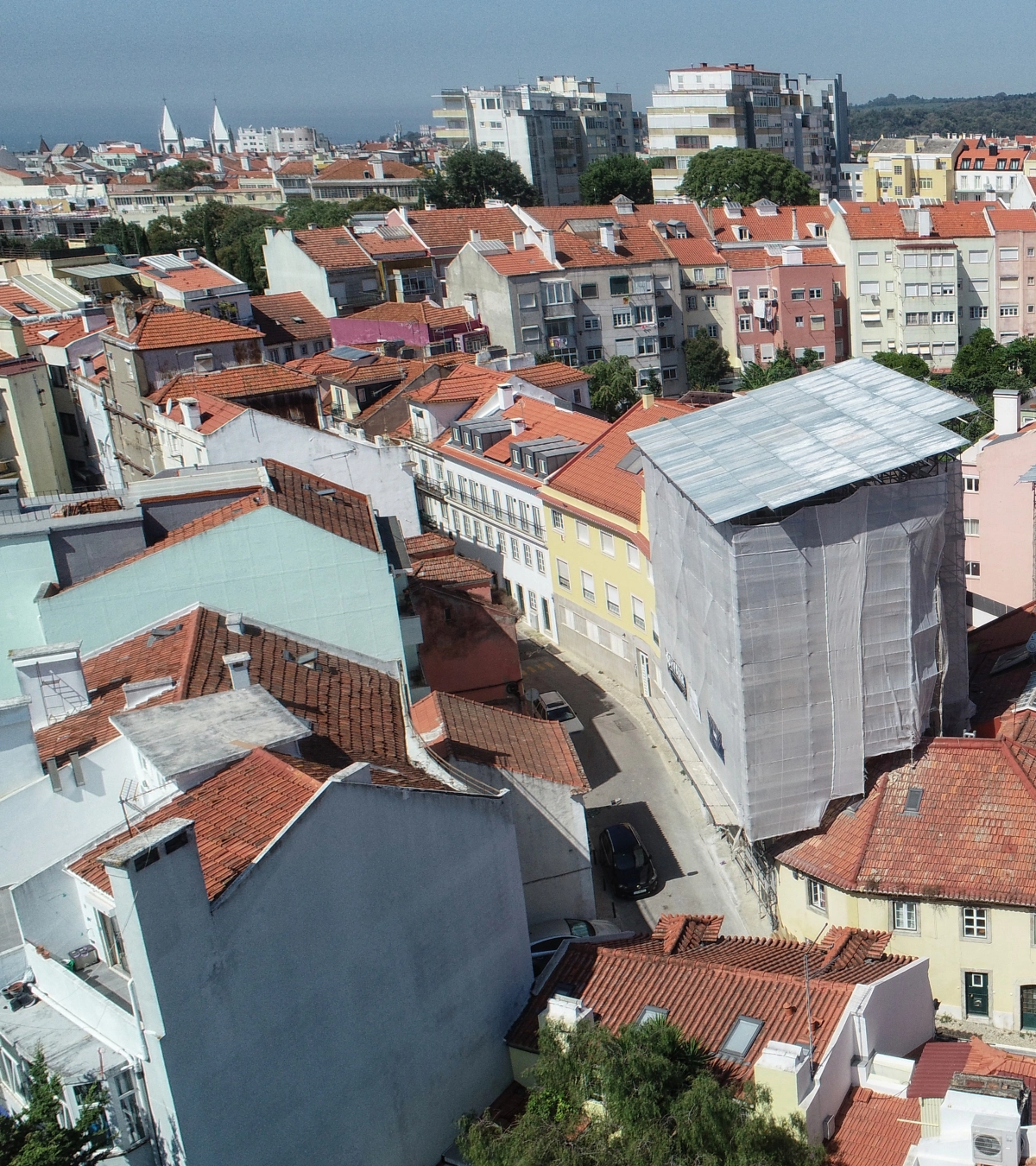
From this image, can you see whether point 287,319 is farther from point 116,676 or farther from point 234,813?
point 234,813

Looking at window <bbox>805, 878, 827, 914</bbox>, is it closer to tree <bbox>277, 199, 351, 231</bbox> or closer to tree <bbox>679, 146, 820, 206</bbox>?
tree <bbox>277, 199, 351, 231</bbox>

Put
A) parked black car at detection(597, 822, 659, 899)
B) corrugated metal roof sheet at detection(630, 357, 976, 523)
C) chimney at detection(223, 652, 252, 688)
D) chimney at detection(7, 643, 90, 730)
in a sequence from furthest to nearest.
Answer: parked black car at detection(597, 822, 659, 899), corrugated metal roof sheet at detection(630, 357, 976, 523), chimney at detection(7, 643, 90, 730), chimney at detection(223, 652, 252, 688)

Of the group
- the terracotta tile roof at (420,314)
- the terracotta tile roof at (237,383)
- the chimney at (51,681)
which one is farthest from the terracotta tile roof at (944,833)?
the terracotta tile roof at (420,314)

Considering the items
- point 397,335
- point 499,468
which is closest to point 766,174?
point 397,335

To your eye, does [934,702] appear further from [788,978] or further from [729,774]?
[788,978]

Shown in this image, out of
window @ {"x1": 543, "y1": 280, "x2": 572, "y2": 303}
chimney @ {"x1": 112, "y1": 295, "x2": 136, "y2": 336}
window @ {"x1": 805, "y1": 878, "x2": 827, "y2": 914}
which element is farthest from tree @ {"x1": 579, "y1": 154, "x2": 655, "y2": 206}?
window @ {"x1": 805, "y1": 878, "x2": 827, "y2": 914}

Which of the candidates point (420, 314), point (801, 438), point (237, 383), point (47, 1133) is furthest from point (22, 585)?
point (420, 314)

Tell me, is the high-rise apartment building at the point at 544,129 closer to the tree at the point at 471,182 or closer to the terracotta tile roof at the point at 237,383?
the tree at the point at 471,182
